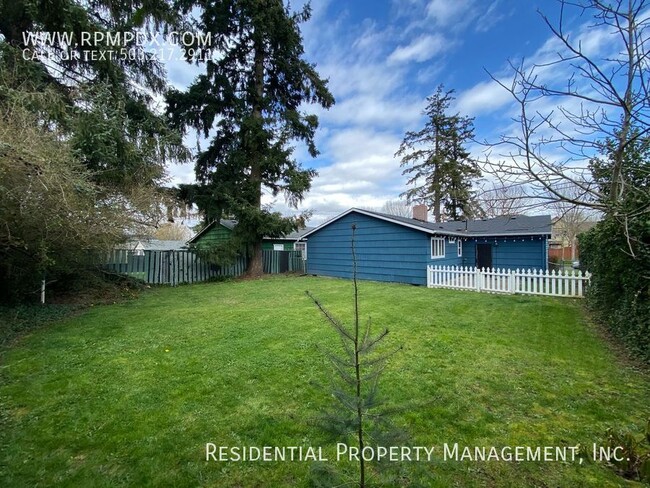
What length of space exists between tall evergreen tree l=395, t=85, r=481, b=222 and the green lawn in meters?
17.4

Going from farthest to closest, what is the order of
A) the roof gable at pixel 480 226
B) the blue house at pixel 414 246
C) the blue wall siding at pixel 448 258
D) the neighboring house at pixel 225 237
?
the neighboring house at pixel 225 237
the roof gable at pixel 480 226
the blue house at pixel 414 246
the blue wall siding at pixel 448 258

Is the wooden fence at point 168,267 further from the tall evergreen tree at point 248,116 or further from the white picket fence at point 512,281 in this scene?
the white picket fence at point 512,281

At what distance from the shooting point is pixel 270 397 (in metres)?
3.18

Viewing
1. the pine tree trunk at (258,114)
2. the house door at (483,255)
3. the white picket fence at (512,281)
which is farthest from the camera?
the house door at (483,255)

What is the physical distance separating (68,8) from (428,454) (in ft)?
31.9

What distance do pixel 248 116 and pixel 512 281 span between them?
12449 mm

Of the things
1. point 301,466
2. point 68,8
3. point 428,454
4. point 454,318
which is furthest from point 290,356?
point 68,8

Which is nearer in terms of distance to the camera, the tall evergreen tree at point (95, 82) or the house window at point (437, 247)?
the tall evergreen tree at point (95, 82)

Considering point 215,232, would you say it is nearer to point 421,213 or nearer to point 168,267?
point 168,267

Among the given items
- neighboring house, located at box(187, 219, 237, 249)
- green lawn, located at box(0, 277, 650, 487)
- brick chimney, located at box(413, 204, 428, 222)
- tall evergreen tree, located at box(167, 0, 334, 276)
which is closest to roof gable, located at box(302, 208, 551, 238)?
brick chimney, located at box(413, 204, 428, 222)

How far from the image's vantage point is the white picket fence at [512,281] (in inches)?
331

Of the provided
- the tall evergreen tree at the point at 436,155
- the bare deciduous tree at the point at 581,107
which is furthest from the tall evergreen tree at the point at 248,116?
the bare deciduous tree at the point at 581,107

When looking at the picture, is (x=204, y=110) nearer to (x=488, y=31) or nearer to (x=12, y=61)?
(x=12, y=61)

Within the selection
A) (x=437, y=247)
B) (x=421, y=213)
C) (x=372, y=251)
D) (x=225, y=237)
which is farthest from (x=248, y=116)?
(x=437, y=247)
